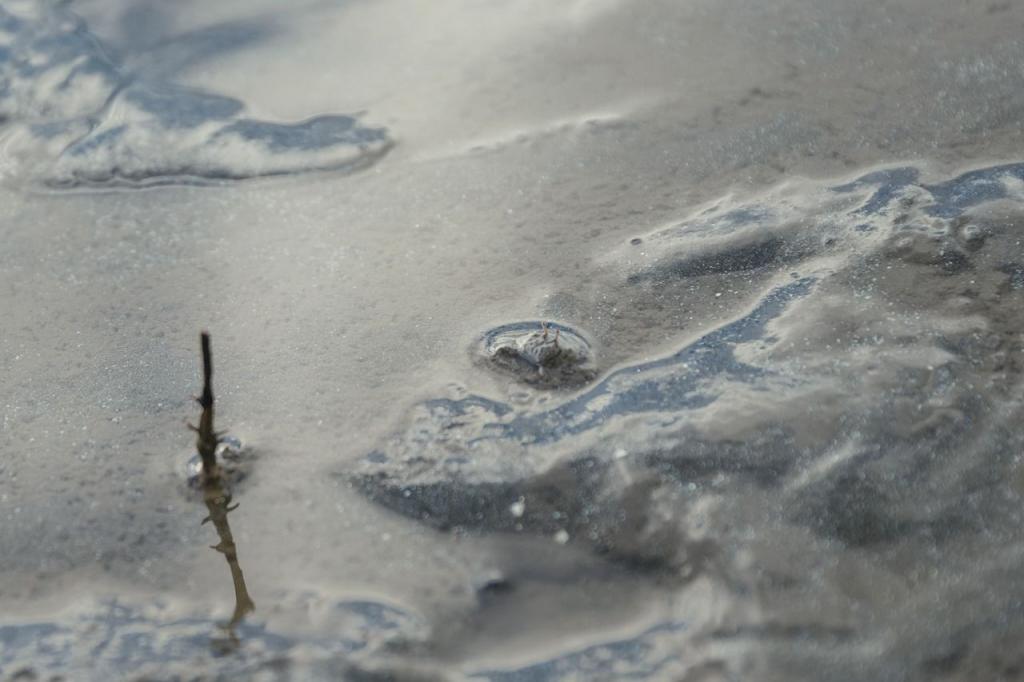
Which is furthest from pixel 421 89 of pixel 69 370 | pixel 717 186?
pixel 69 370

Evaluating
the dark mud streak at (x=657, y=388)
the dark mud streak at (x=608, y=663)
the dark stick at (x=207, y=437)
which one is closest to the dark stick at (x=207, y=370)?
the dark stick at (x=207, y=437)

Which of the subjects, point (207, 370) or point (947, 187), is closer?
point (207, 370)

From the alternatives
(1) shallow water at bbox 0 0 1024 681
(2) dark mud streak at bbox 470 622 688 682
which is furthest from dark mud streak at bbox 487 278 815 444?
(2) dark mud streak at bbox 470 622 688 682

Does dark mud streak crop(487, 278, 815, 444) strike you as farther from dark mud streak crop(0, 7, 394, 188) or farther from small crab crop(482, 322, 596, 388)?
dark mud streak crop(0, 7, 394, 188)

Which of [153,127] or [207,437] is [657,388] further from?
[153,127]

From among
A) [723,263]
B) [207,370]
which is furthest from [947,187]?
[207,370]

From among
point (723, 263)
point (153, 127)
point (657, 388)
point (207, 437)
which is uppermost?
point (153, 127)

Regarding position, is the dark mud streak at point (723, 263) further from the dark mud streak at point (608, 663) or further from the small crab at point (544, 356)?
the dark mud streak at point (608, 663)

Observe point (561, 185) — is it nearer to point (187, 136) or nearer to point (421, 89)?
point (421, 89)
